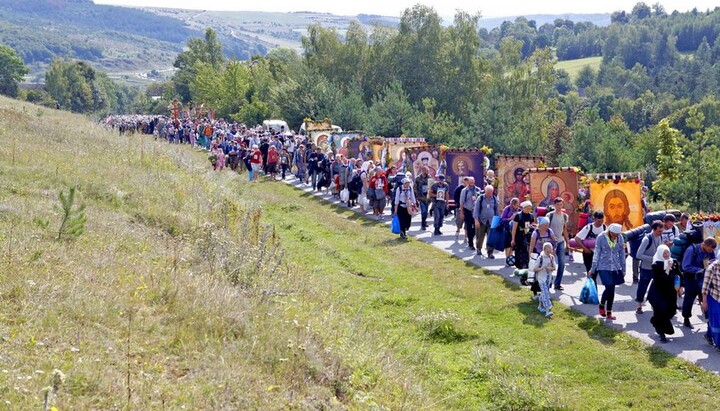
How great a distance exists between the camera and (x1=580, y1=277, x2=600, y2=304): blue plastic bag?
13.7 meters

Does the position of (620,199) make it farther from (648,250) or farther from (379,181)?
(379,181)

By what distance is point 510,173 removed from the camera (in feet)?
Result: 68.8

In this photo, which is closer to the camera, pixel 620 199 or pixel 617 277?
pixel 617 277

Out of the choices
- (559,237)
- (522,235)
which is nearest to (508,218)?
(522,235)

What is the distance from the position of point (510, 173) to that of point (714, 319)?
10040mm

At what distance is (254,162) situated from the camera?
32.3 metres

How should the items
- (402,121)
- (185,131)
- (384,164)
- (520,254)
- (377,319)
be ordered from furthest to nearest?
(185,131) < (402,121) < (384,164) < (520,254) < (377,319)

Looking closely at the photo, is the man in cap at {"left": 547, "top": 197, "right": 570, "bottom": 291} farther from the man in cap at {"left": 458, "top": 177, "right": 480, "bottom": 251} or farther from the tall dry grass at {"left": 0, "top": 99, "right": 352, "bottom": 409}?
the tall dry grass at {"left": 0, "top": 99, "right": 352, "bottom": 409}

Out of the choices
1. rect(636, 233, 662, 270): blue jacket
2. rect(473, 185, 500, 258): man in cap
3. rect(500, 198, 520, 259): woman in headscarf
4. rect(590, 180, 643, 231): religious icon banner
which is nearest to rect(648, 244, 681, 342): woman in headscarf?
rect(636, 233, 662, 270): blue jacket

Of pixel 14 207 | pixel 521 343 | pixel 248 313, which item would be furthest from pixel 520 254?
pixel 14 207

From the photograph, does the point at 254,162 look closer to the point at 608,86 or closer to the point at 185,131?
the point at 185,131

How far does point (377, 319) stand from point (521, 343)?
2.25m

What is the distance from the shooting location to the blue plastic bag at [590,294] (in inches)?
541

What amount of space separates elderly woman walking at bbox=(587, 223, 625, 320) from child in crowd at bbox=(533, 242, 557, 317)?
2.31 ft
